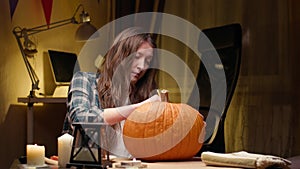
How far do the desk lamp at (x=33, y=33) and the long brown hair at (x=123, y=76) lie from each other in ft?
4.68

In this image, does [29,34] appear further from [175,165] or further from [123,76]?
[175,165]

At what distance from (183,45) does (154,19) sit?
0.33 metres

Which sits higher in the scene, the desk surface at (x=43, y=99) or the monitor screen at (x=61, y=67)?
the monitor screen at (x=61, y=67)

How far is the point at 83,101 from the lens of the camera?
142 centimetres

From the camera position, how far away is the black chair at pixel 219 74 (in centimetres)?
210

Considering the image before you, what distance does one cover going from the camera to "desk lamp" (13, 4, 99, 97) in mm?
2824

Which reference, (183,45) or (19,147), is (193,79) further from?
(19,147)

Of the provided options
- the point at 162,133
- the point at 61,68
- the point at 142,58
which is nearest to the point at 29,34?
the point at 61,68

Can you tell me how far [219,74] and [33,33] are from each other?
1279mm

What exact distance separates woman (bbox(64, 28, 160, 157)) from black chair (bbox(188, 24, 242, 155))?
26.7 inches

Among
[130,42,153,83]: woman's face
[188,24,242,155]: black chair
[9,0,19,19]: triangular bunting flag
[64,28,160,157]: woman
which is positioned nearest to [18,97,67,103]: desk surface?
[9,0,19,19]: triangular bunting flag

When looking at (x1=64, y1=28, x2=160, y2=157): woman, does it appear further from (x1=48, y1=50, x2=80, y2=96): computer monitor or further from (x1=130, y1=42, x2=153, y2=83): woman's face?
(x1=48, y1=50, x2=80, y2=96): computer monitor

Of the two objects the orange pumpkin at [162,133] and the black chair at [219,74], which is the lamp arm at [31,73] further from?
the orange pumpkin at [162,133]

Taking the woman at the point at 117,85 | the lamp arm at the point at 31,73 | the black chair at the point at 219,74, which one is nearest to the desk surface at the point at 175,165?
the woman at the point at 117,85
